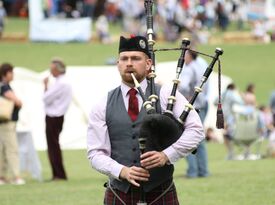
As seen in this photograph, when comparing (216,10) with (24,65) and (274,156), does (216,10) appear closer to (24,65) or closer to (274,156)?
(24,65)

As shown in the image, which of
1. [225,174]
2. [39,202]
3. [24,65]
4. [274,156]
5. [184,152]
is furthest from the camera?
[24,65]

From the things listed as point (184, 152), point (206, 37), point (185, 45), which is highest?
point (185, 45)

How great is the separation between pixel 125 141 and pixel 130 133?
7 centimetres

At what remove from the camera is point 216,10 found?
50.3 m

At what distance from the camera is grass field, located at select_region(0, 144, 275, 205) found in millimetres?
12828

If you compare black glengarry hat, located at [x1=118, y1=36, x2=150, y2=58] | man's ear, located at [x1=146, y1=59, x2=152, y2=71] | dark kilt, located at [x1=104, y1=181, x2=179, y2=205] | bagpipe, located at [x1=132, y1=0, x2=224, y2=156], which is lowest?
dark kilt, located at [x1=104, y1=181, x2=179, y2=205]

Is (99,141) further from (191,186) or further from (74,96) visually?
(74,96)

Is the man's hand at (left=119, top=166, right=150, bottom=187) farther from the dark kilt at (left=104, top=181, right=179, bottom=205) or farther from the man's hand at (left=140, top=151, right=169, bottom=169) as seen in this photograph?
the dark kilt at (left=104, top=181, right=179, bottom=205)

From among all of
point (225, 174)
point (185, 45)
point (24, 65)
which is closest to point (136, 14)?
point (24, 65)

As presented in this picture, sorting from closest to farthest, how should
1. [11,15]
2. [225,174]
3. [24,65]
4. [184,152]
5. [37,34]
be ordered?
[184,152]
[225,174]
[24,65]
[37,34]
[11,15]

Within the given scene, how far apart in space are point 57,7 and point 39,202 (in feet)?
120

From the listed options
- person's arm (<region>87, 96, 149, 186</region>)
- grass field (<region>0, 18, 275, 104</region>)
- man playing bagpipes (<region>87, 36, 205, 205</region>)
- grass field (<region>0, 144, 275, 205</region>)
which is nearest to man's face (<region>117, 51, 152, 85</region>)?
man playing bagpipes (<region>87, 36, 205, 205</region>)

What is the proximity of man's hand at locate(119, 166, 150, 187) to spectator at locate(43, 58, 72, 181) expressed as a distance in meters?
8.92

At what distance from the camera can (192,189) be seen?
Result: 13859 millimetres
